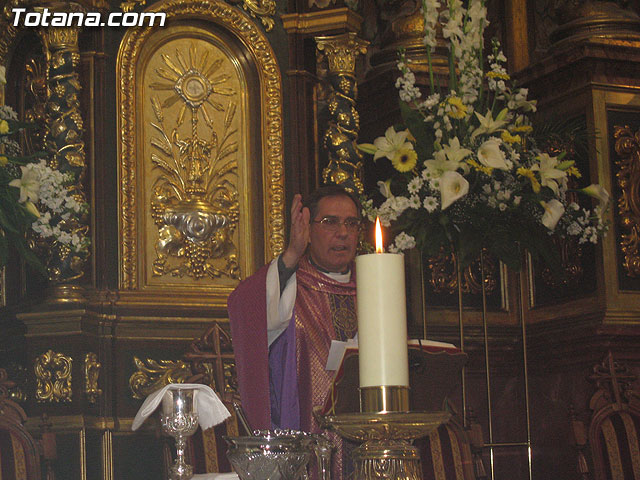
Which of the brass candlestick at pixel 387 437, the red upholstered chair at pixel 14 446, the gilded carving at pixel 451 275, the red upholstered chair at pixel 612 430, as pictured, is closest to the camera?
the brass candlestick at pixel 387 437

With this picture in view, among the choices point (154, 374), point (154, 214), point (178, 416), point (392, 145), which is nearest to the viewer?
point (178, 416)

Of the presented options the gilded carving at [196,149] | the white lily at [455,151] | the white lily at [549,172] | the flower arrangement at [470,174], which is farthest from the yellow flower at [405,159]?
the gilded carving at [196,149]

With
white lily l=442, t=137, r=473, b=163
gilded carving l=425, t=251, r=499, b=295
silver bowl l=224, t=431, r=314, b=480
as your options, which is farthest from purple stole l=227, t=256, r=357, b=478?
silver bowl l=224, t=431, r=314, b=480

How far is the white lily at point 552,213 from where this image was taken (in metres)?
4.41

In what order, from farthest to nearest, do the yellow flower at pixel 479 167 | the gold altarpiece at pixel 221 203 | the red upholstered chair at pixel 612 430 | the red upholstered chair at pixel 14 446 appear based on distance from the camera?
the gold altarpiece at pixel 221 203 → the yellow flower at pixel 479 167 → the red upholstered chair at pixel 612 430 → the red upholstered chair at pixel 14 446

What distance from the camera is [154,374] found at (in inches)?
201

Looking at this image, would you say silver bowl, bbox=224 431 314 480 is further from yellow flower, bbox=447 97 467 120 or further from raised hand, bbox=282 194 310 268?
yellow flower, bbox=447 97 467 120

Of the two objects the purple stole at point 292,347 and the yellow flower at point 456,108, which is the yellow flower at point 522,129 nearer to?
the yellow flower at point 456,108

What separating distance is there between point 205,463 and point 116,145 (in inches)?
83.5

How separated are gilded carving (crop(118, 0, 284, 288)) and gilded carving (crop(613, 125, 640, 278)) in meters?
1.84

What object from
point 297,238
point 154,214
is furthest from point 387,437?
point 154,214

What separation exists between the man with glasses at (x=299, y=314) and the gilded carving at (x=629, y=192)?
1.77 m

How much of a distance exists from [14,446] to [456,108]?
7.30 ft

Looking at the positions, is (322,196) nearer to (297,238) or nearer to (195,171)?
(297,238)
